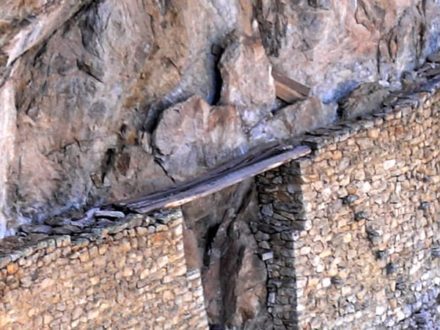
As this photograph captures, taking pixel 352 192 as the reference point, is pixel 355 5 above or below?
above

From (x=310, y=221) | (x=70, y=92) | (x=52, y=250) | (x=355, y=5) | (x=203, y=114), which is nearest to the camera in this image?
(x=52, y=250)

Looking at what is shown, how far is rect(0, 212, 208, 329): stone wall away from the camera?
25.3 ft

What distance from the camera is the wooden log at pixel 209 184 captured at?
8.62m

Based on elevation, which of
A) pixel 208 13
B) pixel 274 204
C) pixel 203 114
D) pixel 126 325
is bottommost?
pixel 126 325

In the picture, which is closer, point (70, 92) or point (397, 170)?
point (70, 92)

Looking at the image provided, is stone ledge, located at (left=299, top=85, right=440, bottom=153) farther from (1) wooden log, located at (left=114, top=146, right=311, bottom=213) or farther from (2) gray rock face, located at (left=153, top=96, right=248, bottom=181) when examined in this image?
(2) gray rock face, located at (left=153, top=96, right=248, bottom=181)

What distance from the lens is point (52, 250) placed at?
25.7ft

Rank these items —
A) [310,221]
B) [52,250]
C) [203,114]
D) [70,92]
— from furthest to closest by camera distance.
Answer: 1. [310,221]
2. [203,114]
3. [70,92]
4. [52,250]

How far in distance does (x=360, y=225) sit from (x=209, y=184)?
6.64 feet

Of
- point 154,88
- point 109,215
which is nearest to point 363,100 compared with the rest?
point 154,88

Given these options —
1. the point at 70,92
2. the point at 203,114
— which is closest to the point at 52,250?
the point at 70,92

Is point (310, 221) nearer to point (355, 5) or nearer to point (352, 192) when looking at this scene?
point (352, 192)

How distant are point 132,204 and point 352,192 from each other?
2.49m

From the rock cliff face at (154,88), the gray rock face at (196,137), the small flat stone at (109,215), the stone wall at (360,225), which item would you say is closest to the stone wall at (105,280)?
the small flat stone at (109,215)
